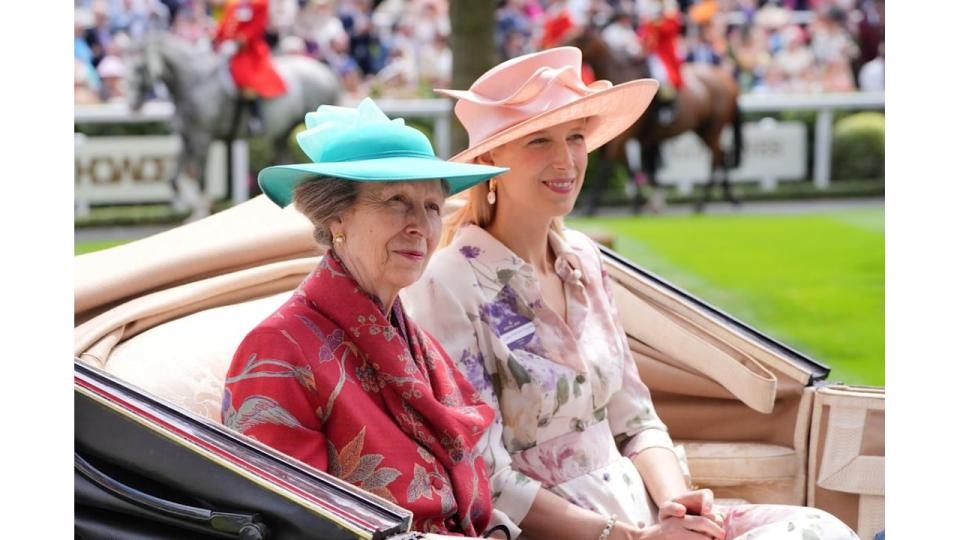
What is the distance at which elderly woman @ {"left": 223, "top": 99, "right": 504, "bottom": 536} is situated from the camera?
7.54ft

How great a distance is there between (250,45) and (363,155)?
407 inches

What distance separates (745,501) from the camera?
130 inches

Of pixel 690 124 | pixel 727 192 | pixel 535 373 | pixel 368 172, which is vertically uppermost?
pixel 368 172

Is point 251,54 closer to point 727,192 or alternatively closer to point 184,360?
point 727,192

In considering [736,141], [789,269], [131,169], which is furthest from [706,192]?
[131,169]

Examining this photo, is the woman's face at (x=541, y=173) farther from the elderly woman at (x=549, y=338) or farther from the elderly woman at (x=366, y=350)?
the elderly woman at (x=366, y=350)

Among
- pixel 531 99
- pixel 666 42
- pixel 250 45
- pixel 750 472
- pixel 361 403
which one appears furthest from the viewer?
pixel 666 42

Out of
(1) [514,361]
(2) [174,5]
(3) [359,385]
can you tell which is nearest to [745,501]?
(1) [514,361]

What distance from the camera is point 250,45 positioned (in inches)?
492

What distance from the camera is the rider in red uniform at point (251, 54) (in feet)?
40.2

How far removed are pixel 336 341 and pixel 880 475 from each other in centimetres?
140

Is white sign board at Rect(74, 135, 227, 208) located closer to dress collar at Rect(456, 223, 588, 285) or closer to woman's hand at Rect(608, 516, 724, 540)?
dress collar at Rect(456, 223, 588, 285)

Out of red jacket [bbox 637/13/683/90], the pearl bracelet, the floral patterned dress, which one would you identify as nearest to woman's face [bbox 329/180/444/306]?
the floral patterned dress
